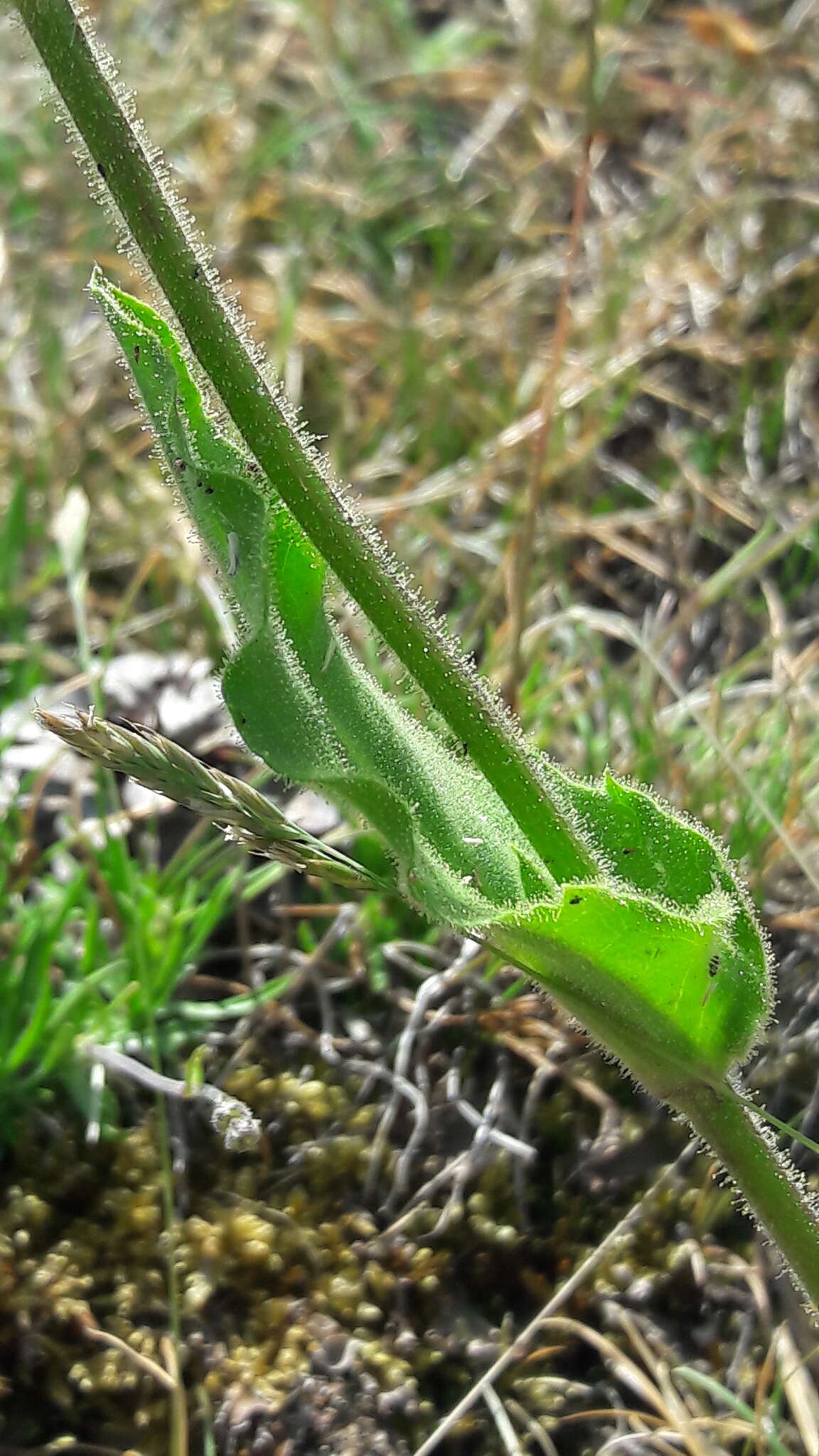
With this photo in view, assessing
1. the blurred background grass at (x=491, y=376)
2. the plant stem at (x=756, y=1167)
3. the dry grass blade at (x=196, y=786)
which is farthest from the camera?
the blurred background grass at (x=491, y=376)

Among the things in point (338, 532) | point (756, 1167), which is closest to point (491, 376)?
point (338, 532)

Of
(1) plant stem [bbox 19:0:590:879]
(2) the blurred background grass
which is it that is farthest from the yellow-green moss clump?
(1) plant stem [bbox 19:0:590:879]

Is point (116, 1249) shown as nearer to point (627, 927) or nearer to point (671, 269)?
point (627, 927)

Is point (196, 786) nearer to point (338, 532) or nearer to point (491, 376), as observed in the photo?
point (338, 532)

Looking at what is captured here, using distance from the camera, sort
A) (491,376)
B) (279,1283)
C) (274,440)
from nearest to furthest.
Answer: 1. (274,440)
2. (279,1283)
3. (491,376)

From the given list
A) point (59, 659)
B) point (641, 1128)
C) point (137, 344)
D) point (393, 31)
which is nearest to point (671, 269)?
point (393, 31)

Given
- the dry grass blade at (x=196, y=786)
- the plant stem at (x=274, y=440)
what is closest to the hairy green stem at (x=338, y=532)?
the plant stem at (x=274, y=440)

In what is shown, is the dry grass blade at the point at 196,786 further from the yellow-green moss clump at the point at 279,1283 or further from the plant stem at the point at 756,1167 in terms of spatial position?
the yellow-green moss clump at the point at 279,1283
